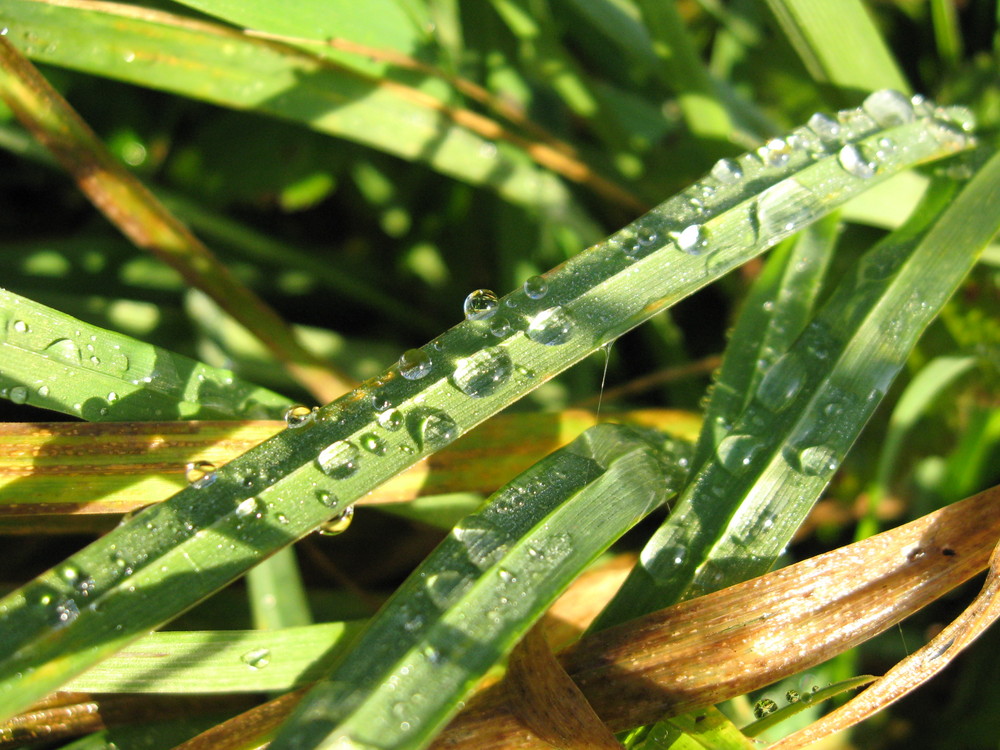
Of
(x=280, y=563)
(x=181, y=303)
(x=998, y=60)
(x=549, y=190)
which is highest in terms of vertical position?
(x=181, y=303)

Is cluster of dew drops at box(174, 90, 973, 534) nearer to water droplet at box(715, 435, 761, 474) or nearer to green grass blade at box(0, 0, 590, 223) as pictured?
water droplet at box(715, 435, 761, 474)

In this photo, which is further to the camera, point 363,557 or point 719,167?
point 363,557

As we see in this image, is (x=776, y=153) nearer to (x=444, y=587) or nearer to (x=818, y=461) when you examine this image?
(x=818, y=461)

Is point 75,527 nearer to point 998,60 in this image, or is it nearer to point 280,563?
point 280,563

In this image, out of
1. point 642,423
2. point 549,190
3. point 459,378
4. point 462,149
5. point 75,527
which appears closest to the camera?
point 459,378

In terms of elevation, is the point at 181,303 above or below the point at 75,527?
above

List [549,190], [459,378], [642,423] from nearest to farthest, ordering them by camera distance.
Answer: [459,378] < [642,423] < [549,190]

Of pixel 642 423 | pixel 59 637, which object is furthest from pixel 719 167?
pixel 59 637

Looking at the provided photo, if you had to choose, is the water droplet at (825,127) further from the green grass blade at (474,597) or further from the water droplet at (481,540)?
the water droplet at (481,540)
